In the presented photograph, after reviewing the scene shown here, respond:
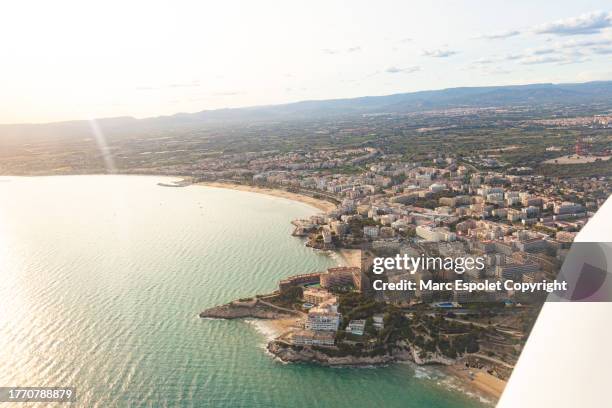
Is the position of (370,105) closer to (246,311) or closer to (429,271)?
(429,271)

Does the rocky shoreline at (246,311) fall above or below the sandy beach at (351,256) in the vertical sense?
above

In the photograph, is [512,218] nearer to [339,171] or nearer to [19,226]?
[339,171]

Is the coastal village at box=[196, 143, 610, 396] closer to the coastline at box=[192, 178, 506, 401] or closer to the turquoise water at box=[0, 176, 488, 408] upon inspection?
the coastline at box=[192, 178, 506, 401]

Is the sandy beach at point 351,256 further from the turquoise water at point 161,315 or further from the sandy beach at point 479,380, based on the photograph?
the sandy beach at point 479,380

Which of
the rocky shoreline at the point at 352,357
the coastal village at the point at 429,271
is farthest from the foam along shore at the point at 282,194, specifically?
the rocky shoreline at the point at 352,357

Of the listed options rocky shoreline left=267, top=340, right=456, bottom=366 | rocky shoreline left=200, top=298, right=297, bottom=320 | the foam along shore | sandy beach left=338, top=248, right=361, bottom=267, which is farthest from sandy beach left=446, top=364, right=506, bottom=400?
the foam along shore

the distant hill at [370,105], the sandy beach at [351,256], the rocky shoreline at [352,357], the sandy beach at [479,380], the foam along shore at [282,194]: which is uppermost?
the distant hill at [370,105]
